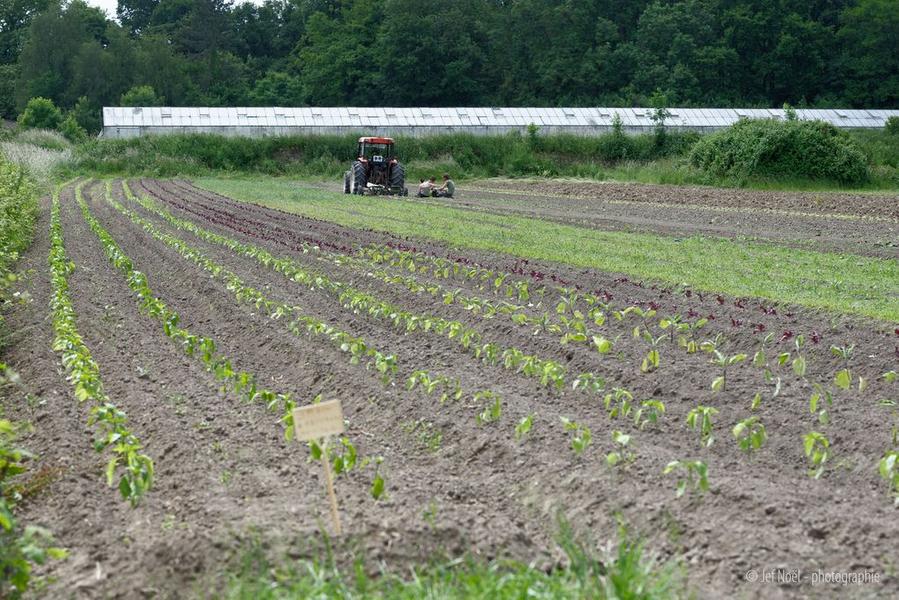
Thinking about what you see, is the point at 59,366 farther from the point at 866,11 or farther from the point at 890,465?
the point at 866,11

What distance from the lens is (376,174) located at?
32188 mm

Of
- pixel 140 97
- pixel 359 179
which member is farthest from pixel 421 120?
pixel 140 97

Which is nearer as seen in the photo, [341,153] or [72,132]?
[341,153]

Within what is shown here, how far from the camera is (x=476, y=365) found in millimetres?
8820

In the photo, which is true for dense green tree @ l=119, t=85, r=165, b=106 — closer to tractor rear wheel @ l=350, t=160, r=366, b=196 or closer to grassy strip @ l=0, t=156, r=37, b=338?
tractor rear wheel @ l=350, t=160, r=366, b=196

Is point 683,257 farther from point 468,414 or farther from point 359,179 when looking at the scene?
point 359,179

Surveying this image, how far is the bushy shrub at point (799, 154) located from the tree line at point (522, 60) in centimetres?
2764

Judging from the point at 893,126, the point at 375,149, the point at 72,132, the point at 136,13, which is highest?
the point at 136,13

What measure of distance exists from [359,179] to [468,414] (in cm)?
2490

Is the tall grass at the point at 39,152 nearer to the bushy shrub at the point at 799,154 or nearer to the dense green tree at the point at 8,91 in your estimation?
the bushy shrub at the point at 799,154

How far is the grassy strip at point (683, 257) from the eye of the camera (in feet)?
38.0

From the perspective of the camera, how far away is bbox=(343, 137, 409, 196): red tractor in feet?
104

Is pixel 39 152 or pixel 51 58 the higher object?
pixel 51 58

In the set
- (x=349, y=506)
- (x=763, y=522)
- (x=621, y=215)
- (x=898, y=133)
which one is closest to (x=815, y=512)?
(x=763, y=522)
